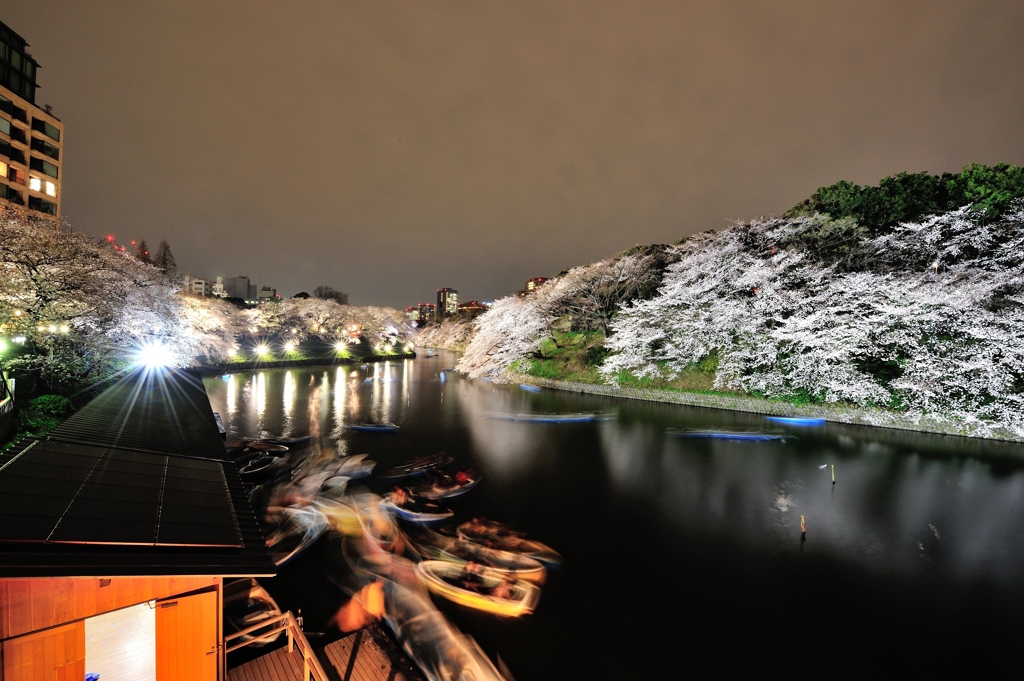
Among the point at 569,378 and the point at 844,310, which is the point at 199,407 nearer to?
the point at 569,378

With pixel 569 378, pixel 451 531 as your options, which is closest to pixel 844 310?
pixel 569 378

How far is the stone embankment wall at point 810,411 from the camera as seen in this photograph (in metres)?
19.3

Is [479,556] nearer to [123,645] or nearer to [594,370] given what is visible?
[123,645]

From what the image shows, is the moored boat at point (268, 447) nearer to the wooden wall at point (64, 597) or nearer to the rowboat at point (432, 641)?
the rowboat at point (432, 641)

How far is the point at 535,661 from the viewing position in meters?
6.67

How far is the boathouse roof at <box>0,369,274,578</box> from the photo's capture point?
3783 mm

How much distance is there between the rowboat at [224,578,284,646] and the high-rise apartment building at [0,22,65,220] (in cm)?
4355

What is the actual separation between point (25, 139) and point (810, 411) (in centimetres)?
6456

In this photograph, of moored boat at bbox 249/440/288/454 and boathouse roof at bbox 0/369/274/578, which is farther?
moored boat at bbox 249/440/288/454

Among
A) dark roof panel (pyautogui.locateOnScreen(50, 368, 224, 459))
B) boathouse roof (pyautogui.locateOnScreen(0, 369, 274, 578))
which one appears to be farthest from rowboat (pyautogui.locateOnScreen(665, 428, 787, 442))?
dark roof panel (pyautogui.locateOnScreen(50, 368, 224, 459))

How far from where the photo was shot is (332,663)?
5969 millimetres

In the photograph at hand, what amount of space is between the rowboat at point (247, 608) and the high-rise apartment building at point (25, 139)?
43.5 meters

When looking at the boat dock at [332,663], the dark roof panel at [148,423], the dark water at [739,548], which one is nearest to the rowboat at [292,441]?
the dark water at [739,548]

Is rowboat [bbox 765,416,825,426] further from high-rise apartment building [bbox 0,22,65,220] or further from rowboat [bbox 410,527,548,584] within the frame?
high-rise apartment building [bbox 0,22,65,220]
